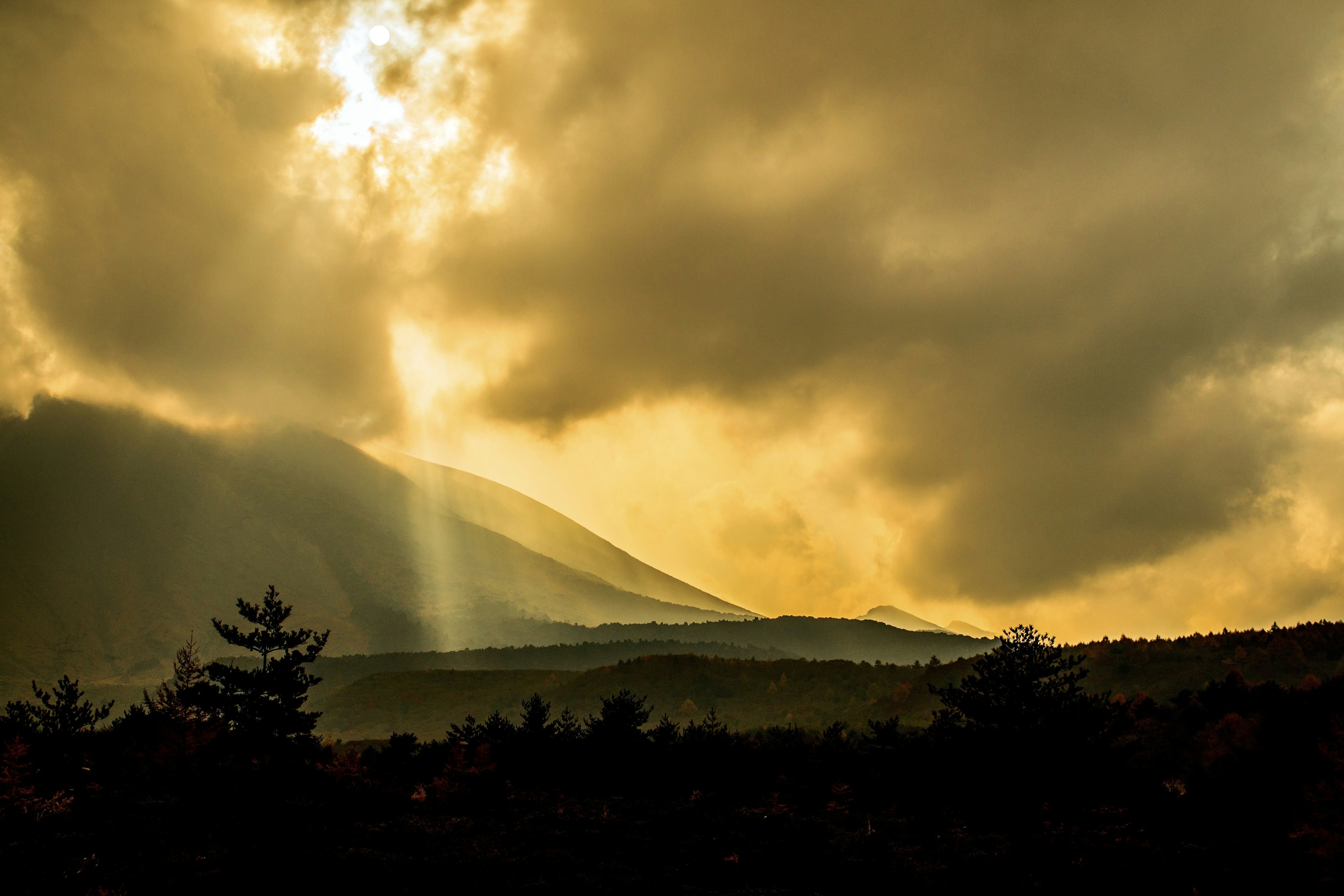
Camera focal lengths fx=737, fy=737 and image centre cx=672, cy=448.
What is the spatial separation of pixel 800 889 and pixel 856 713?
37.5m

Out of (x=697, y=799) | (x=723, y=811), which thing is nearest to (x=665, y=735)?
(x=697, y=799)

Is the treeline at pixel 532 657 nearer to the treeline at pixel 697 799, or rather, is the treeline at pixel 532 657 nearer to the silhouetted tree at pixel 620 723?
the silhouetted tree at pixel 620 723

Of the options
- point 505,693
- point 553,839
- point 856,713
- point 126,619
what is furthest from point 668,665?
point 126,619

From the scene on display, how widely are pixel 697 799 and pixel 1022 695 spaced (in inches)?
484

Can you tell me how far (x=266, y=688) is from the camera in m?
30.3

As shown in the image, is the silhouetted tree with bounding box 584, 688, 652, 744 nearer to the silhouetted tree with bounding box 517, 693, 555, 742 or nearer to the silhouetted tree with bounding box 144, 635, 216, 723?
the silhouetted tree with bounding box 517, 693, 555, 742

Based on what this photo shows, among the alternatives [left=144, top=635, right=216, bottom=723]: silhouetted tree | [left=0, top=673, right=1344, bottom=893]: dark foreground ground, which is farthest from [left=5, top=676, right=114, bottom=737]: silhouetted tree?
[left=144, top=635, right=216, bottom=723]: silhouetted tree

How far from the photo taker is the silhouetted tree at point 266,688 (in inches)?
1173

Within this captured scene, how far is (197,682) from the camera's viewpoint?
32.0 meters

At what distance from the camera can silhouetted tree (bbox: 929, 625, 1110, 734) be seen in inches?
851

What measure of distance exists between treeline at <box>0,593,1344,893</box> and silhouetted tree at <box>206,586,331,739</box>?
103 mm

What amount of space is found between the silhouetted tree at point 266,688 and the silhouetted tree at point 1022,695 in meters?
24.6

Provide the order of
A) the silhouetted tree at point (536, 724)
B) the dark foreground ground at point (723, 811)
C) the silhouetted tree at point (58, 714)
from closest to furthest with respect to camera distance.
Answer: the dark foreground ground at point (723, 811) < the silhouetted tree at point (58, 714) < the silhouetted tree at point (536, 724)

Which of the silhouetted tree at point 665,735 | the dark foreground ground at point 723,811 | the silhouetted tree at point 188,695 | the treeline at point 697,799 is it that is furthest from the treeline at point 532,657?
the dark foreground ground at point 723,811
